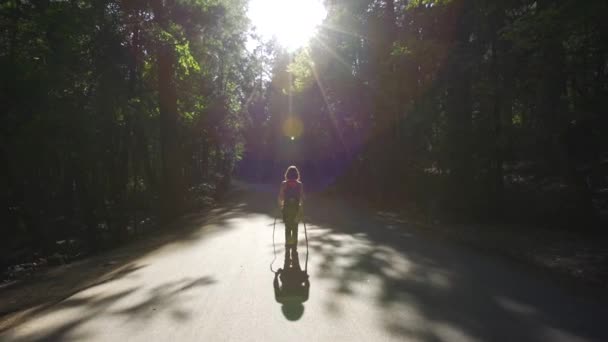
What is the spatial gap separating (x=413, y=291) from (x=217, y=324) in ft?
9.95

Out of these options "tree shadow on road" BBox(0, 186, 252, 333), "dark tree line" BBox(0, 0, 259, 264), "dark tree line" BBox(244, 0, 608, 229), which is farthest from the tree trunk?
"dark tree line" BBox(244, 0, 608, 229)

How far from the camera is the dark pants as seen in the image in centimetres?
941

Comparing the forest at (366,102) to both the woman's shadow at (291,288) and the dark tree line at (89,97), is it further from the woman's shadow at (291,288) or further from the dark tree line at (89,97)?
the woman's shadow at (291,288)

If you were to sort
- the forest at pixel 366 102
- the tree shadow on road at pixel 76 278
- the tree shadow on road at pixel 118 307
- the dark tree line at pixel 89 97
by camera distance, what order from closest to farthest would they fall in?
the tree shadow on road at pixel 118 307, the tree shadow on road at pixel 76 278, the forest at pixel 366 102, the dark tree line at pixel 89 97

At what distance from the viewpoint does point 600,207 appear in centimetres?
1462

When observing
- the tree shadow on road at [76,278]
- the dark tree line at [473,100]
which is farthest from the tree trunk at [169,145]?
the dark tree line at [473,100]

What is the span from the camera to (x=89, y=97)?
2047 centimetres

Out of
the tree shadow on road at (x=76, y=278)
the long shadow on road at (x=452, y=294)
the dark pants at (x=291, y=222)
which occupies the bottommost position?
the tree shadow on road at (x=76, y=278)

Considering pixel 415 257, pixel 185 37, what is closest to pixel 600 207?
pixel 415 257

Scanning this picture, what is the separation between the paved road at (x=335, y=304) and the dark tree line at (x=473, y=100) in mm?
5335

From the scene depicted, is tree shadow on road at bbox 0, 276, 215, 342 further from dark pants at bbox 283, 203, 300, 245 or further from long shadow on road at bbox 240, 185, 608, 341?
long shadow on road at bbox 240, 185, 608, 341

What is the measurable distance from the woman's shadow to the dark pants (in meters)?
0.21

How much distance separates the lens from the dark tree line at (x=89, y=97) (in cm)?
1784

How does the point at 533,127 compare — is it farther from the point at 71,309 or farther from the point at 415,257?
the point at 71,309
